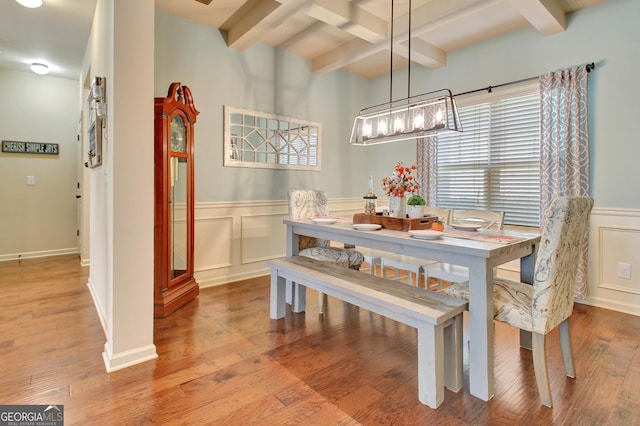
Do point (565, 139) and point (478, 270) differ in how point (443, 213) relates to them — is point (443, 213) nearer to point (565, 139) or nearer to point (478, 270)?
point (565, 139)

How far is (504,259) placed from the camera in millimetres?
1825

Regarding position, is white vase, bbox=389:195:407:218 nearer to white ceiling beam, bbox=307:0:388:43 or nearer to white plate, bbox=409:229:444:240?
white plate, bbox=409:229:444:240

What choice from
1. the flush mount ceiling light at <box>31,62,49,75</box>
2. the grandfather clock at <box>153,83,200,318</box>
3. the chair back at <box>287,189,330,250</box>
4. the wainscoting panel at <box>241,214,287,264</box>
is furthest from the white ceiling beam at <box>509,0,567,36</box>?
the flush mount ceiling light at <box>31,62,49,75</box>

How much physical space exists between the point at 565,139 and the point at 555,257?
210 centimetres

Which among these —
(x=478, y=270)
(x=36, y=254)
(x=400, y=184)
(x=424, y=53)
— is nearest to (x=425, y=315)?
(x=478, y=270)

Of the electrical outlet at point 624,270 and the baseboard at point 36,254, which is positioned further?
the baseboard at point 36,254

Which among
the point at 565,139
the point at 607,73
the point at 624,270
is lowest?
the point at 624,270

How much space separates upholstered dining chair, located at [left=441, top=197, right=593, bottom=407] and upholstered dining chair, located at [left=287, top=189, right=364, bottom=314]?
51.5 inches

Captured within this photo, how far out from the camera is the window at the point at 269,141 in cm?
A: 371

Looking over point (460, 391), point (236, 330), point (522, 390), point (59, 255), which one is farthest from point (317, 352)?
point (59, 255)

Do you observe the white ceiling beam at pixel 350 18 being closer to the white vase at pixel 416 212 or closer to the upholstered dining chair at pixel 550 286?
the white vase at pixel 416 212

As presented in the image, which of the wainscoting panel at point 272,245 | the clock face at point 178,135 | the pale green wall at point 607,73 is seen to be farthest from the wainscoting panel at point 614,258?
the clock face at point 178,135

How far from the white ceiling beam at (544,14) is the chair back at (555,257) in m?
1.96

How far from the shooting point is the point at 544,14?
2854mm
